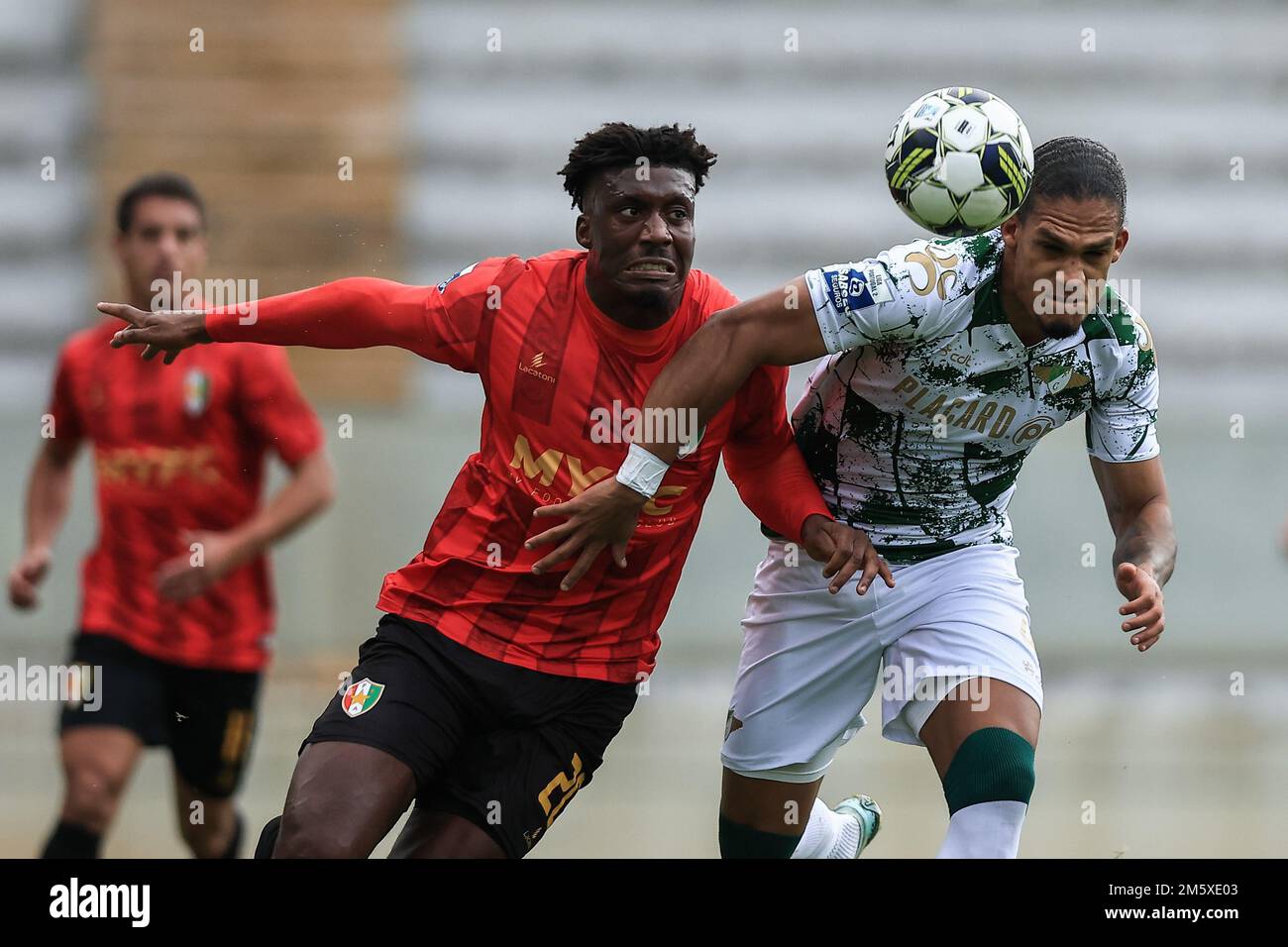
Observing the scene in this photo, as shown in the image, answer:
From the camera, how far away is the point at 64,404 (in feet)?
19.9

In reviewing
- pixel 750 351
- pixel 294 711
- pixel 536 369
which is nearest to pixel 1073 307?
pixel 750 351

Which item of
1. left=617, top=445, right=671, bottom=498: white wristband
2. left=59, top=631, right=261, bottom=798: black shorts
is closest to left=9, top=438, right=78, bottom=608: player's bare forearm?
left=59, top=631, right=261, bottom=798: black shorts

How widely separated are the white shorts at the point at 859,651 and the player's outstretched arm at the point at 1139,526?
1.00ft

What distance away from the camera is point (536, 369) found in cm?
415

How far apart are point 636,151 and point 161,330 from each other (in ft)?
4.14

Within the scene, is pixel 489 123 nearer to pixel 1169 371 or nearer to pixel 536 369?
pixel 1169 371

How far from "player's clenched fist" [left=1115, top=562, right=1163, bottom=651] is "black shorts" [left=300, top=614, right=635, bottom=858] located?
1282 mm

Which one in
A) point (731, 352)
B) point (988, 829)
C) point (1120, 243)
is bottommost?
point (988, 829)

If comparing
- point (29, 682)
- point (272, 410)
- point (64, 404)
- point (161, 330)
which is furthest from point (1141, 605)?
point (29, 682)

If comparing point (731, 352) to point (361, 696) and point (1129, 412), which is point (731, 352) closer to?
point (1129, 412)

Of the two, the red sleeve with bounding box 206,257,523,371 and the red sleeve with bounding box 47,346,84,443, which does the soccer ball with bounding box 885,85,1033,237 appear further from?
the red sleeve with bounding box 47,346,84,443

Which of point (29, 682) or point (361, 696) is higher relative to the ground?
point (361, 696)

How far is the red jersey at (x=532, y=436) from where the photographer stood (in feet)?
13.6
